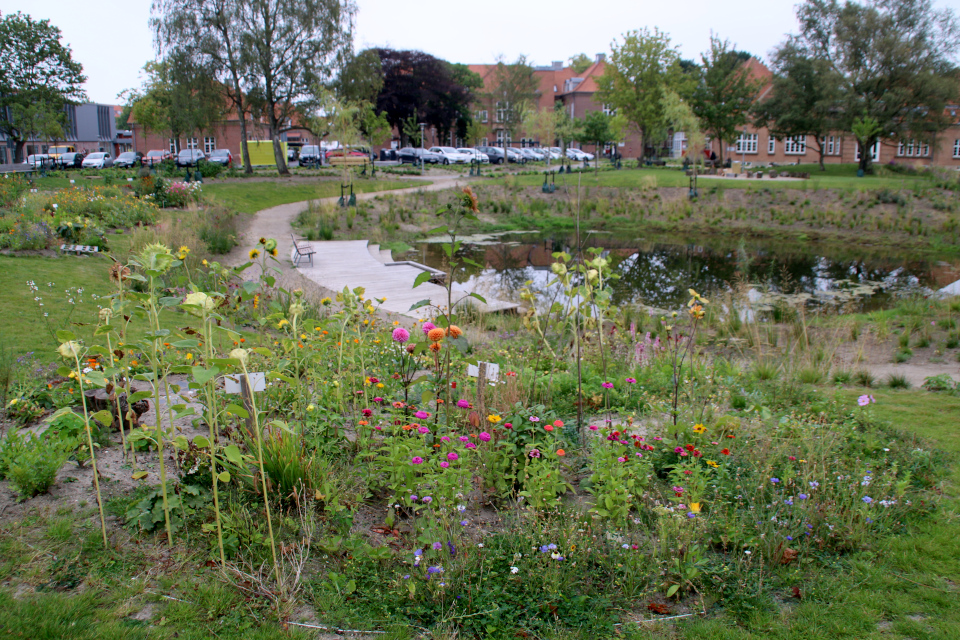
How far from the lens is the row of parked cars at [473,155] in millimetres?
43094

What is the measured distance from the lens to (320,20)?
2888cm

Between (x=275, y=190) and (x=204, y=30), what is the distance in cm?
828

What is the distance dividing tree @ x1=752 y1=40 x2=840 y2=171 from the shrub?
36016 mm

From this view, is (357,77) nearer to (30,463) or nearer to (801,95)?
(801,95)

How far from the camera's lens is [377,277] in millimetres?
11852

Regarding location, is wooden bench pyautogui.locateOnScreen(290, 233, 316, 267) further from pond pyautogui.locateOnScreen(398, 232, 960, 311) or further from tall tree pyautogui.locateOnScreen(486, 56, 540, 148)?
tall tree pyautogui.locateOnScreen(486, 56, 540, 148)

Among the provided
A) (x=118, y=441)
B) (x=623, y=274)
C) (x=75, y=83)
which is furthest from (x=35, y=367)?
(x=75, y=83)

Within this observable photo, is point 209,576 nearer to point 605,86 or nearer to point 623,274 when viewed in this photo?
point 623,274

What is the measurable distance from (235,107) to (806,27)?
2998 cm

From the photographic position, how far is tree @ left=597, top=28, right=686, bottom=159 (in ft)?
123

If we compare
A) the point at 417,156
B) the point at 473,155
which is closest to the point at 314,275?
the point at 417,156

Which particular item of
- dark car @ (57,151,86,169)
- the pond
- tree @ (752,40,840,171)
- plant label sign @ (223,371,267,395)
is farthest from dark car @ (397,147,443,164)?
plant label sign @ (223,371,267,395)

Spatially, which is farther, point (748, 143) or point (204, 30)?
point (748, 143)

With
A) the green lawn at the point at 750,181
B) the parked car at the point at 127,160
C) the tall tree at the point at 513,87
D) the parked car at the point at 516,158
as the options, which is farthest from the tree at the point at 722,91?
the parked car at the point at 127,160
